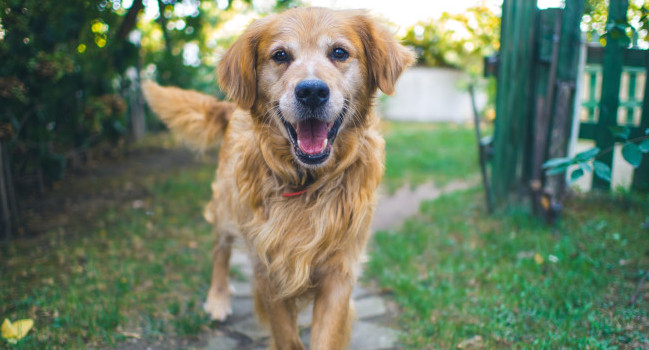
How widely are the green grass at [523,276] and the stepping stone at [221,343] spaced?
971mm

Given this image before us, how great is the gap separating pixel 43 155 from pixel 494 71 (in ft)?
13.8

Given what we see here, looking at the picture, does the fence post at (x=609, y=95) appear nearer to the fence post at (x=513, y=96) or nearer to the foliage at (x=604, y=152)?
the fence post at (x=513, y=96)

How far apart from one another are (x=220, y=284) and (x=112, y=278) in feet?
2.61

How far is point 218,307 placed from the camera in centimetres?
288

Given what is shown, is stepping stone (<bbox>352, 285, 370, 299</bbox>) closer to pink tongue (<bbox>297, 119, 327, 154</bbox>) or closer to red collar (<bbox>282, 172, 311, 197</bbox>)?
red collar (<bbox>282, 172, 311, 197</bbox>)

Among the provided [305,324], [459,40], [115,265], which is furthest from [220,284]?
[459,40]

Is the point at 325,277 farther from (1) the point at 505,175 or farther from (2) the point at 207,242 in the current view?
(1) the point at 505,175

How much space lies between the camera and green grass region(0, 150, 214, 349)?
2.54m

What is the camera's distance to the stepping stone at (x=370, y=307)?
293 cm

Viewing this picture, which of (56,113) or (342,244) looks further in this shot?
(56,113)

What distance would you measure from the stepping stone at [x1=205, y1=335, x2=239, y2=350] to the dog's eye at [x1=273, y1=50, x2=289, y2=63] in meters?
1.59

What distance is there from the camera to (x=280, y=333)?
228 centimetres

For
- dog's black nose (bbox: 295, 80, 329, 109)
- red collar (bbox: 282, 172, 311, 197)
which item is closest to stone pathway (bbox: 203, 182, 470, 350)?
red collar (bbox: 282, 172, 311, 197)

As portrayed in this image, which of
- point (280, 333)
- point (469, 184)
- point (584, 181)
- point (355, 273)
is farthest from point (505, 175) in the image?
point (280, 333)
